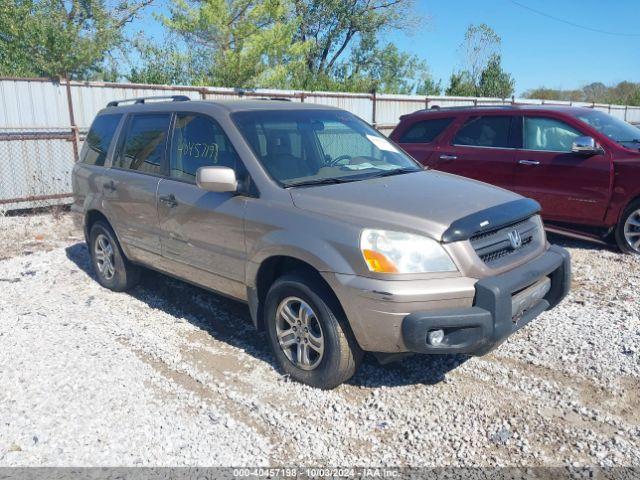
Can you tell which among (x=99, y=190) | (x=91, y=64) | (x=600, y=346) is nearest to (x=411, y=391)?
(x=600, y=346)

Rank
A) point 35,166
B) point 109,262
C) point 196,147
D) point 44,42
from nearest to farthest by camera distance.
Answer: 1. point 196,147
2. point 109,262
3. point 35,166
4. point 44,42

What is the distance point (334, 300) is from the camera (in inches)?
135

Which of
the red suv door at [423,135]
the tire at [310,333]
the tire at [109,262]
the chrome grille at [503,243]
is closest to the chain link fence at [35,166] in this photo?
the tire at [109,262]

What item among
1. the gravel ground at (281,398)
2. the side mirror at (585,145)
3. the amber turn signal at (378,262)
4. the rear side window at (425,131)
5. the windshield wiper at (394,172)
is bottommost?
the gravel ground at (281,398)

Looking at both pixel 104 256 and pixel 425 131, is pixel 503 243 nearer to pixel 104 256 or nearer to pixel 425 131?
pixel 104 256

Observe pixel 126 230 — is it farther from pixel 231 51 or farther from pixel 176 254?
pixel 231 51

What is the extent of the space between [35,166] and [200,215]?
728 centimetres

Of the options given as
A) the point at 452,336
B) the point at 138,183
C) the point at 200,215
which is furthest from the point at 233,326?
the point at 452,336

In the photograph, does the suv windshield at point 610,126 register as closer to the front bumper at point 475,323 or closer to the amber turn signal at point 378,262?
the front bumper at point 475,323

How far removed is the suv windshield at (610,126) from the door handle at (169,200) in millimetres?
5229

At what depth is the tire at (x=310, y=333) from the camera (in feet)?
11.3

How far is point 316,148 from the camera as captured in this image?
14.2 feet

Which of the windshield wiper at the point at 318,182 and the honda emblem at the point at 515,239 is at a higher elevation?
the windshield wiper at the point at 318,182

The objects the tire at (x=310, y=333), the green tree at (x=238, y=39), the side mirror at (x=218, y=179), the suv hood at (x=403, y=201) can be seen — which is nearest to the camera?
the suv hood at (x=403, y=201)
